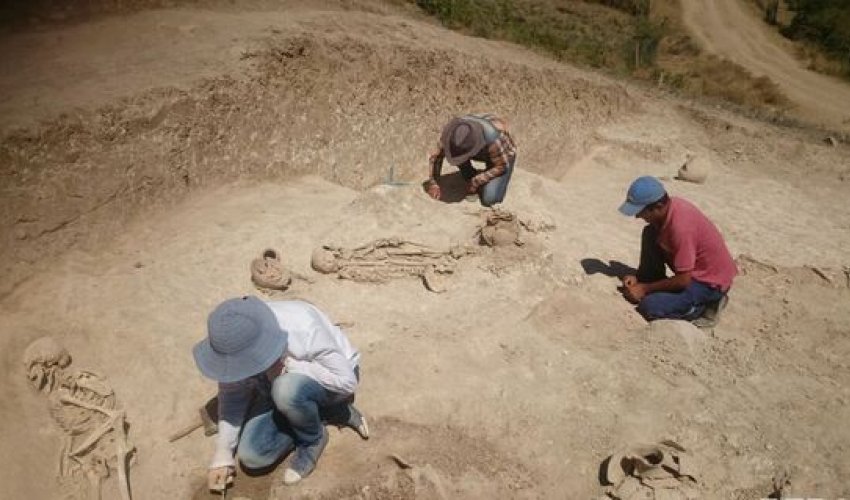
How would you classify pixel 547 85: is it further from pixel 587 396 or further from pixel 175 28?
pixel 587 396

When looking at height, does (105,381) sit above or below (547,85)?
below

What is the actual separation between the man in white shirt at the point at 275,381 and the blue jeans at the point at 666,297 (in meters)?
2.30

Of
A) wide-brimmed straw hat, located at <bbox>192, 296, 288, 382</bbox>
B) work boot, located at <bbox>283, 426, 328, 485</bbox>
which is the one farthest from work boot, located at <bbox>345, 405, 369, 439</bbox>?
wide-brimmed straw hat, located at <bbox>192, 296, 288, 382</bbox>

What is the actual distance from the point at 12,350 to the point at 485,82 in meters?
5.93

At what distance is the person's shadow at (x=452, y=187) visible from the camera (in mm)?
5949

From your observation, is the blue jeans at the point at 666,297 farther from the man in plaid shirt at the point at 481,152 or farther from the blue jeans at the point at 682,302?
the man in plaid shirt at the point at 481,152

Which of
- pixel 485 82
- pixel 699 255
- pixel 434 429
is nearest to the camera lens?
pixel 434 429

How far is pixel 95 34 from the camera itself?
6.23 meters

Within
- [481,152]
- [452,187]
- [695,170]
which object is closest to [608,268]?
[481,152]

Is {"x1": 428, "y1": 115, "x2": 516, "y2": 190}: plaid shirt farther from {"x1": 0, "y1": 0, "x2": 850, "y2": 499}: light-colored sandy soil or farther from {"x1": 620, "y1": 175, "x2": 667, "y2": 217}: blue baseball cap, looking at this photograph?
{"x1": 620, "y1": 175, "x2": 667, "y2": 217}: blue baseball cap

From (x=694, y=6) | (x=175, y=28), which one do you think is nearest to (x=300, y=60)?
(x=175, y=28)

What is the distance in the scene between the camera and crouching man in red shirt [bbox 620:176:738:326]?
4.02 metres

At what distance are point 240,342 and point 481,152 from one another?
11.6 ft

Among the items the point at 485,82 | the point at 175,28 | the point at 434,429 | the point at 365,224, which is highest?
the point at 175,28
